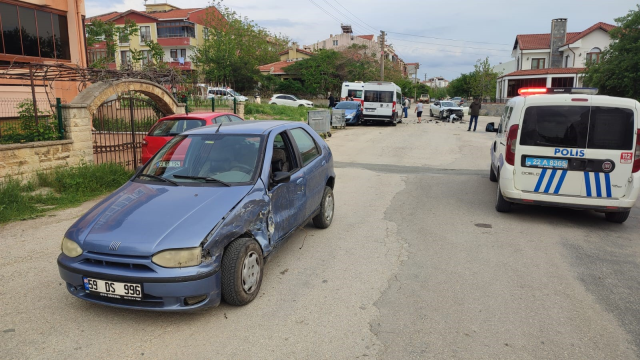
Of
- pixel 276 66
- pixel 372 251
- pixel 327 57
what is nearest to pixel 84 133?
pixel 372 251

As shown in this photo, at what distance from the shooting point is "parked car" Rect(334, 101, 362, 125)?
85.5 ft

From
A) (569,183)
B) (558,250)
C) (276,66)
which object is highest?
(276,66)

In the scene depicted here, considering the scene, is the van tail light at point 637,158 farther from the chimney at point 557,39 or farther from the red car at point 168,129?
the chimney at point 557,39

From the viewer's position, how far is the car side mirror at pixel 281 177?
4.65m

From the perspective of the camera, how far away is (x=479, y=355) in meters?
3.32

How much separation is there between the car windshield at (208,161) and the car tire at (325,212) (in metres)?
1.69

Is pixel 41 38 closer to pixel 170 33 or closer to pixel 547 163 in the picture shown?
pixel 547 163

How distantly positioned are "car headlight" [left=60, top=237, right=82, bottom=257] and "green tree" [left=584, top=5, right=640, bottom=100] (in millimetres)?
26396

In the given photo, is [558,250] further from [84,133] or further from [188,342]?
[84,133]

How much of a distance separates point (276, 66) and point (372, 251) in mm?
50790

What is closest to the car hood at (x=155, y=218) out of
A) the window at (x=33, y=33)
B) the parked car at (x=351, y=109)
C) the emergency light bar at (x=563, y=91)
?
the emergency light bar at (x=563, y=91)

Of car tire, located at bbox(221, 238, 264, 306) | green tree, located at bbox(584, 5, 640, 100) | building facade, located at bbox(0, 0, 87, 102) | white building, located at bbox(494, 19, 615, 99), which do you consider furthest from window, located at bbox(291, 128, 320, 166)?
white building, located at bbox(494, 19, 615, 99)

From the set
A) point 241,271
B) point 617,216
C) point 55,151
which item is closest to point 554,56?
point 617,216

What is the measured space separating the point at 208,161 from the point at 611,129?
18.9ft
